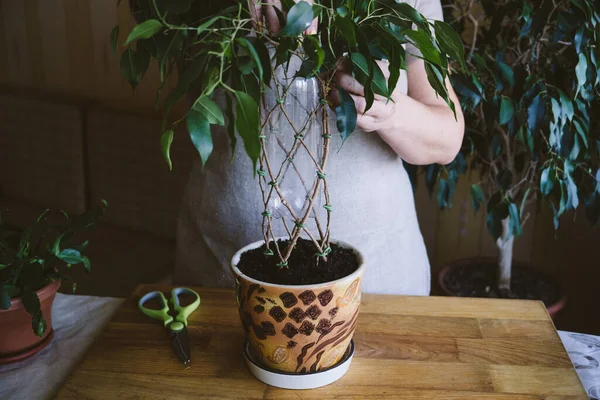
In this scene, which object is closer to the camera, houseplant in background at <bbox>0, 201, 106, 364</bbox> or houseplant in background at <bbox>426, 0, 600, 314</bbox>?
houseplant in background at <bbox>0, 201, 106, 364</bbox>

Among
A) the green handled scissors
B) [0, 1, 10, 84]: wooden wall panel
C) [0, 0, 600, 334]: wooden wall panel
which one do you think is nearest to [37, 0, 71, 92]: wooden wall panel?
[0, 0, 600, 334]: wooden wall panel

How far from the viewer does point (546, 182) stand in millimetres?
1514

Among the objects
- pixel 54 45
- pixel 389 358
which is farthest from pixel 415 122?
pixel 54 45

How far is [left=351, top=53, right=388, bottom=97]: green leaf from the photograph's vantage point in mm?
632

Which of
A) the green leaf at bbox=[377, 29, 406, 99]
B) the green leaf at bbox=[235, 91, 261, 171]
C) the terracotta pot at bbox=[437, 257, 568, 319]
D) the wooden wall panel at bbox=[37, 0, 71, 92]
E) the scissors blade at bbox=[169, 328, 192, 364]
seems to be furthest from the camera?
the wooden wall panel at bbox=[37, 0, 71, 92]

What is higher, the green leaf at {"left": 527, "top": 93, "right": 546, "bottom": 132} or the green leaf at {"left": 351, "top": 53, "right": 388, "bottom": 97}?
the green leaf at {"left": 351, "top": 53, "right": 388, "bottom": 97}

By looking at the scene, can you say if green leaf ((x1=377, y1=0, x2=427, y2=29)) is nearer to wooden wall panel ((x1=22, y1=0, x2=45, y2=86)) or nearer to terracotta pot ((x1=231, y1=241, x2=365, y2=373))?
terracotta pot ((x1=231, y1=241, x2=365, y2=373))

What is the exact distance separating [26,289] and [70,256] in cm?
9

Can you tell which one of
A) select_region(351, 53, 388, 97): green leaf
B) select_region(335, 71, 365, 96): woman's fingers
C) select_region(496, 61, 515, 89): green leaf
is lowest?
select_region(496, 61, 515, 89): green leaf

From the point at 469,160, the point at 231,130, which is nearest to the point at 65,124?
the point at 469,160

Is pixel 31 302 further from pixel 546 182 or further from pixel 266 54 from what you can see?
pixel 546 182

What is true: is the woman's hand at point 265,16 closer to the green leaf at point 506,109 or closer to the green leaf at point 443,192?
the green leaf at point 506,109

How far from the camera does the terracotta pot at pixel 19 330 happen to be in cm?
88

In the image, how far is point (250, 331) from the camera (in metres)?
0.77
